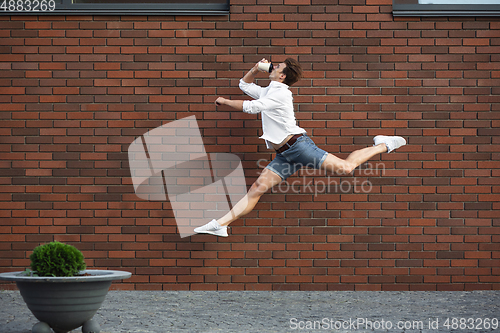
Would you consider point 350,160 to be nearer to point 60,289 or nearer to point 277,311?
point 277,311

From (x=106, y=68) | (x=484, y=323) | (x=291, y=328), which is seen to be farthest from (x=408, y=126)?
(x=106, y=68)

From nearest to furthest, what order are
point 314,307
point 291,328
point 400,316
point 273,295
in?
point 291,328 < point 400,316 < point 314,307 < point 273,295

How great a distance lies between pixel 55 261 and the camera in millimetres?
3314

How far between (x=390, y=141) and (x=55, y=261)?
3.21 metres

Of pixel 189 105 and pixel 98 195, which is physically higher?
pixel 189 105

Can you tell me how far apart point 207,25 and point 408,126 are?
7.86 feet

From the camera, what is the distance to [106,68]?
5.05m

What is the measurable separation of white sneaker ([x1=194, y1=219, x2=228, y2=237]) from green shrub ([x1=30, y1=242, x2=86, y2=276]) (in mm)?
1423

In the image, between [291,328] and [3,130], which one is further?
[3,130]

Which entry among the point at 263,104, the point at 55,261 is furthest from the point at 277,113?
the point at 55,261

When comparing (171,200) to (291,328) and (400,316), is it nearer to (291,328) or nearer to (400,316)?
(291,328)

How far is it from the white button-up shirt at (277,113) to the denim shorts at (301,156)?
0.12 meters

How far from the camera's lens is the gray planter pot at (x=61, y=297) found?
3213 millimetres

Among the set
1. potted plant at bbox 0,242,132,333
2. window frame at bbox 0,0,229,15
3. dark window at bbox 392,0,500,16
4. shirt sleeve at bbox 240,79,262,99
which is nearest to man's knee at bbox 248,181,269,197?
shirt sleeve at bbox 240,79,262,99
